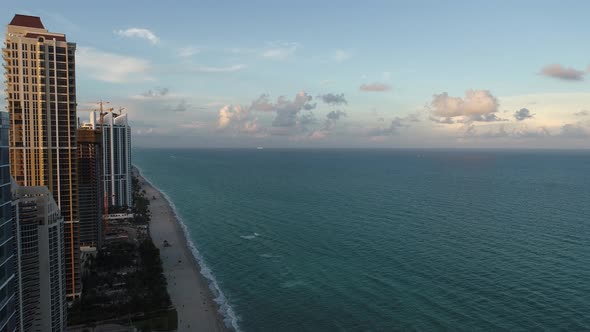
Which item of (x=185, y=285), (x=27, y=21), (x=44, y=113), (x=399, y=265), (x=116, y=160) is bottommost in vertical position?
(x=185, y=285)

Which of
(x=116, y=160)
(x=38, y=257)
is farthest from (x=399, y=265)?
(x=116, y=160)

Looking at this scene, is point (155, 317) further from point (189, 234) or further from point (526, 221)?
point (526, 221)

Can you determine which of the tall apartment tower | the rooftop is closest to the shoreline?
the tall apartment tower

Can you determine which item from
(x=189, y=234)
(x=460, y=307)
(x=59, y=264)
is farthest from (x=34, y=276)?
(x=189, y=234)

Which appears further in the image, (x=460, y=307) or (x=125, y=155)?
(x=125, y=155)

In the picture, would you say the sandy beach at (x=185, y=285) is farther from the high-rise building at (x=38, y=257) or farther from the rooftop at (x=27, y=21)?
the rooftop at (x=27, y=21)

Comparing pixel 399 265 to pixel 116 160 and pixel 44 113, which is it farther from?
pixel 116 160
